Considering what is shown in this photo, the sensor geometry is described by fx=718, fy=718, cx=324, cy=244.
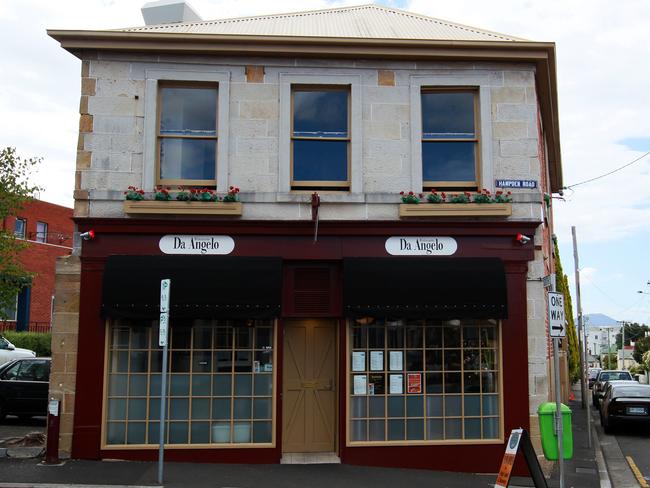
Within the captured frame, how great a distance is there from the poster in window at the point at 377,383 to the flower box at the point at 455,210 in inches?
107

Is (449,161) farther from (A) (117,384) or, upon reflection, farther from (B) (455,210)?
(A) (117,384)

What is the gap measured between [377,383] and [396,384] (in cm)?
31

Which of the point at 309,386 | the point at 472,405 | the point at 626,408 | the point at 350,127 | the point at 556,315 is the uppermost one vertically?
the point at 350,127

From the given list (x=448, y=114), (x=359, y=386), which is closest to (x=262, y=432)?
(x=359, y=386)

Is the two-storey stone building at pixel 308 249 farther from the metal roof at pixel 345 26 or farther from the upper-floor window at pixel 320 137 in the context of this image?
the metal roof at pixel 345 26

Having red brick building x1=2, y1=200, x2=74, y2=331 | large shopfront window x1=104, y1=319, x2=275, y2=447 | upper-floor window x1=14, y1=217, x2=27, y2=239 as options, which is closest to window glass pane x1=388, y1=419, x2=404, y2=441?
large shopfront window x1=104, y1=319, x2=275, y2=447

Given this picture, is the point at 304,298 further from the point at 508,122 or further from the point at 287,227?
the point at 508,122

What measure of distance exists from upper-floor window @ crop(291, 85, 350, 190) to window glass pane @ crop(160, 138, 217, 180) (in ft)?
4.66

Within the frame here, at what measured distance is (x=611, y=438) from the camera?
19.3m

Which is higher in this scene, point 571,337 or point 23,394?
point 571,337

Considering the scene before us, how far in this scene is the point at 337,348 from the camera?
12.2m

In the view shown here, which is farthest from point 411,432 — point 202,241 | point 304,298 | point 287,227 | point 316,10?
point 316,10

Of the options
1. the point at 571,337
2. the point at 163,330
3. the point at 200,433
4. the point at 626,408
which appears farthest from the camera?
the point at 571,337

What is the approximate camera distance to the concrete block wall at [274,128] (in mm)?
11922
